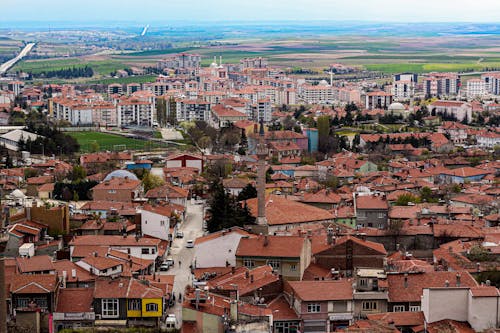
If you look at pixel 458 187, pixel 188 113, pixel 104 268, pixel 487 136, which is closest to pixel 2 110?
pixel 188 113

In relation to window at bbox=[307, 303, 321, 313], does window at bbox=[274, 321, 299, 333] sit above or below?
below

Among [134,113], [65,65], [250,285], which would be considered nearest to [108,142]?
[134,113]

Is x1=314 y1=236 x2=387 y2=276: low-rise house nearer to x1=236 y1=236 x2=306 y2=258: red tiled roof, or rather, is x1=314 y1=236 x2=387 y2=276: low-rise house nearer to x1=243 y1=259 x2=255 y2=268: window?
x1=236 y1=236 x2=306 y2=258: red tiled roof

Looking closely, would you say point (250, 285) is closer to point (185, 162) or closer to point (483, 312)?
point (483, 312)

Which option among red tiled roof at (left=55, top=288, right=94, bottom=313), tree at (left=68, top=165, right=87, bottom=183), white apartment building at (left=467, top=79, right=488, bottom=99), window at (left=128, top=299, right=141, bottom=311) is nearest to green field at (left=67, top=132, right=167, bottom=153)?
tree at (left=68, top=165, right=87, bottom=183)

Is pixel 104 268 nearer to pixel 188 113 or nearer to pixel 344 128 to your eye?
pixel 344 128

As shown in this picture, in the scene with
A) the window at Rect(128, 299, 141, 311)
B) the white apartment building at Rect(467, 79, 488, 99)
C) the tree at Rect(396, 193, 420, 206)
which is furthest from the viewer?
the white apartment building at Rect(467, 79, 488, 99)

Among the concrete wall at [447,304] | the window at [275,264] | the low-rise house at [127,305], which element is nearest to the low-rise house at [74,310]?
the low-rise house at [127,305]

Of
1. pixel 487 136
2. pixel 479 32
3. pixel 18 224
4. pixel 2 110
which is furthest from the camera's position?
pixel 479 32
